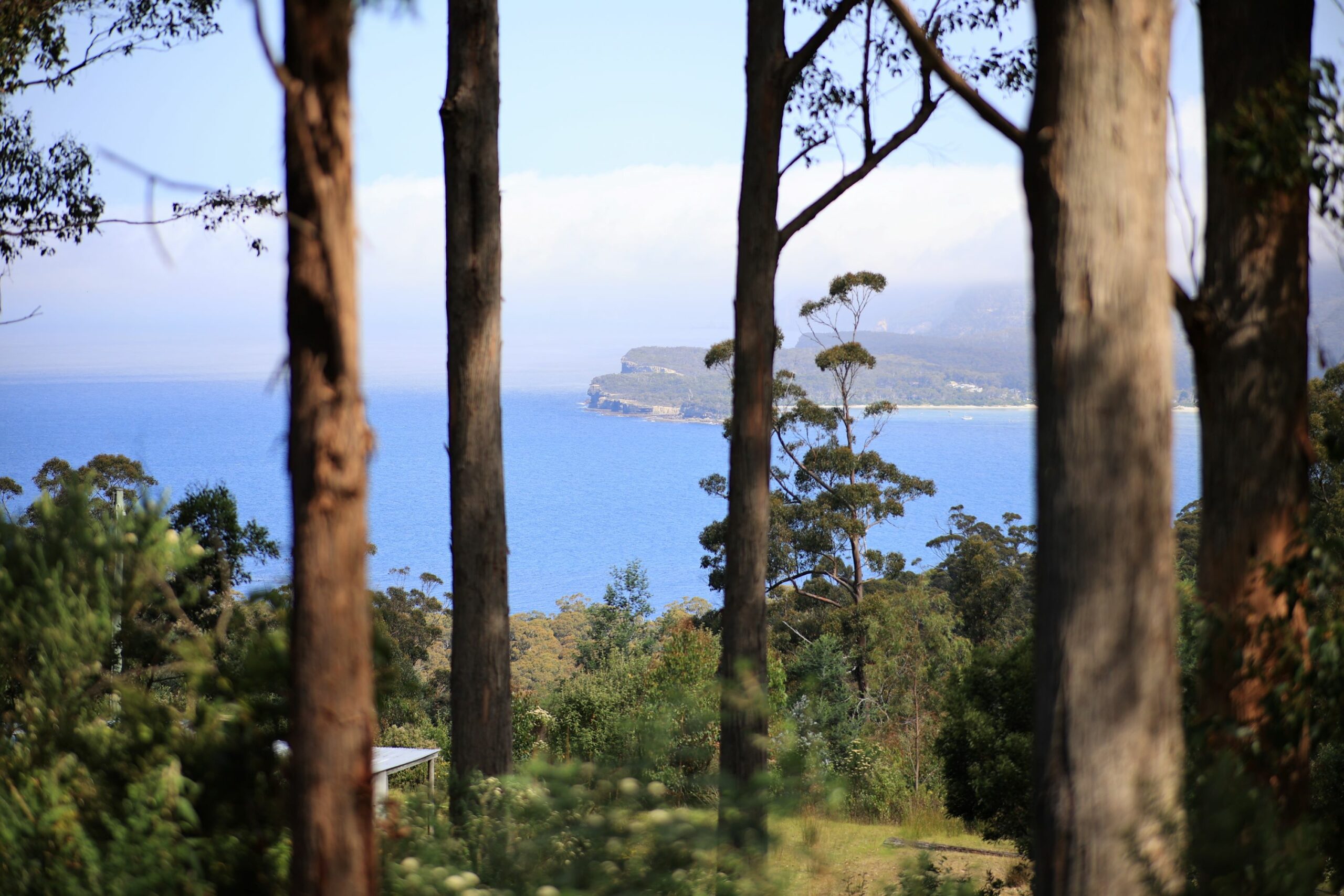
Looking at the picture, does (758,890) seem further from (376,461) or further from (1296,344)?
(1296,344)

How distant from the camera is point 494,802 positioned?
2.91 metres

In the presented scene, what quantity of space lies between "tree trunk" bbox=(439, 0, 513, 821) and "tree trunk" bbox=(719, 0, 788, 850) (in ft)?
4.07

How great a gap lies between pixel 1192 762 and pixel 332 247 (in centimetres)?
276

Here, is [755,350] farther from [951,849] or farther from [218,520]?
[951,849]

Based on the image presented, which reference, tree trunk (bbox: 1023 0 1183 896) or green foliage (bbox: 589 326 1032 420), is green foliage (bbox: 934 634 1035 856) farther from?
green foliage (bbox: 589 326 1032 420)

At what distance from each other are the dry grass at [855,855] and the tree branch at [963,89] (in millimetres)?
1944

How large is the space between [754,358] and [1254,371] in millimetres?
2708

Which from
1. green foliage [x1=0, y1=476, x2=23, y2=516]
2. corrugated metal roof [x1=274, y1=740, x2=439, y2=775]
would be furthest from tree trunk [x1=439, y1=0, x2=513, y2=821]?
green foliage [x1=0, y1=476, x2=23, y2=516]

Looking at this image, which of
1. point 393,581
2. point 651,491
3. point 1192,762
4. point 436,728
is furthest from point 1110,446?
point 651,491

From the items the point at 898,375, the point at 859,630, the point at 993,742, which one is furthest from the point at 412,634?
the point at 898,375

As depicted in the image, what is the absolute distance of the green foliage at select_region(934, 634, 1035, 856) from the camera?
604 cm

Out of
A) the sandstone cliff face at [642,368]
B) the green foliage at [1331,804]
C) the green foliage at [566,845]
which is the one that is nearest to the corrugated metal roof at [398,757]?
the green foliage at [566,845]

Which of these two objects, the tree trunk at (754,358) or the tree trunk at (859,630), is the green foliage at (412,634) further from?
the tree trunk at (754,358)

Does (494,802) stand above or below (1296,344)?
below
